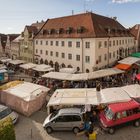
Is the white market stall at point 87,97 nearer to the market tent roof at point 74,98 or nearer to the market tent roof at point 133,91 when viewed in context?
the market tent roof at point 74,98

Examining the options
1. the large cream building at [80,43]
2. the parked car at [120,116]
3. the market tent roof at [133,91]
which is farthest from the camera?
the large cream building at [80,43]

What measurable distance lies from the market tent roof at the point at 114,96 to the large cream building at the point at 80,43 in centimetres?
1504

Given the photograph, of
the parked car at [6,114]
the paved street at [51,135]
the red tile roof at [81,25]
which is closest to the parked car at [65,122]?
the paved street at [51,135]

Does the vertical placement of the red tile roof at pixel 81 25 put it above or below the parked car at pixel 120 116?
above

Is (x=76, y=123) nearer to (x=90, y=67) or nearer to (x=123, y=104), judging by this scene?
(x=123, y=104)

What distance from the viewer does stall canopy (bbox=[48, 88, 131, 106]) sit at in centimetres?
1817

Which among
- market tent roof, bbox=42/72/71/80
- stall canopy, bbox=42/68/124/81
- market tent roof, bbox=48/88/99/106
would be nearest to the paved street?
market tent roof, bbox=48/88/99/106

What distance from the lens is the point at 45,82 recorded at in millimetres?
30719

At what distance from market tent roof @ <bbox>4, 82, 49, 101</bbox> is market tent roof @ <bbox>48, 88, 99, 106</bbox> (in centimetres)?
233

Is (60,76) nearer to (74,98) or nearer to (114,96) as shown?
(74,98)

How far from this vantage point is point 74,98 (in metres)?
19.1

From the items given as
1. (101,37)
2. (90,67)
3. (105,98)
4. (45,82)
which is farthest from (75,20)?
(105,98)

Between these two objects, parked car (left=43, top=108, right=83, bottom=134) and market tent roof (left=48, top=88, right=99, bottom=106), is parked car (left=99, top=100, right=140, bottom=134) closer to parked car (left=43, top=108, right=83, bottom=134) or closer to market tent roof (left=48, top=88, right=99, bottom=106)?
market tent roof (left=48, top=88, right=99, bottom=106)

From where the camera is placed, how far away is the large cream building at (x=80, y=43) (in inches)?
1399
